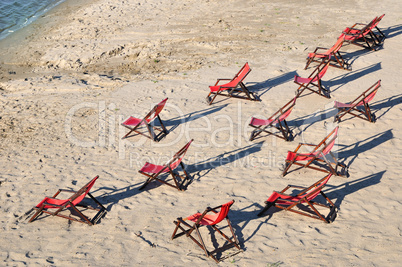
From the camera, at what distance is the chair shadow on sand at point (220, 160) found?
23.0 feet

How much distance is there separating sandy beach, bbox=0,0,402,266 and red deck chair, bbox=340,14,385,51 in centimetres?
34

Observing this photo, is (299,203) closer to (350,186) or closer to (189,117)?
A: (350,186)

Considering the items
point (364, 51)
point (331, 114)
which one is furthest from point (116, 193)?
point (364, 51)

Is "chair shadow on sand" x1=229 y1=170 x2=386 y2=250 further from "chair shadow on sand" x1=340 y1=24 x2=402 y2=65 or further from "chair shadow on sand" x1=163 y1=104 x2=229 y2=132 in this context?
"chair shadow on sand" x1=340 y1=24 x2=402 y2=65

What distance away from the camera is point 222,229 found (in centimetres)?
564

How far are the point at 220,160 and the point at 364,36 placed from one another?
7940 millimetres

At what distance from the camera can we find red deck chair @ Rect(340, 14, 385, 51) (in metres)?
11.6

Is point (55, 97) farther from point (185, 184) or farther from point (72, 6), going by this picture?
point (72, 6)

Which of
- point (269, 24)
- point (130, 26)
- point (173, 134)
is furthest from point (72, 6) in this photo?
point (173, 134)

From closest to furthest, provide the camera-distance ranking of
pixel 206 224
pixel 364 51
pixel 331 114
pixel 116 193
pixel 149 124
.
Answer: pixel 206 224 → pixel 116 193 → pixel 149 124 → pixel 331 114 → pixel 364 51

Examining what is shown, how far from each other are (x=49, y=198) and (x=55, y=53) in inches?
350

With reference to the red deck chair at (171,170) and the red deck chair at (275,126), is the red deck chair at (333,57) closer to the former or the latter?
the red deck chair at (275,126)

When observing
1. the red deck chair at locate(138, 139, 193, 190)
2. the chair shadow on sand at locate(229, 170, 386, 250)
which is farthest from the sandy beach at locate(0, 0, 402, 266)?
the red deck chair at locate(138, 139, 193, 190)

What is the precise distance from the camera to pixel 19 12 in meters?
19.3
